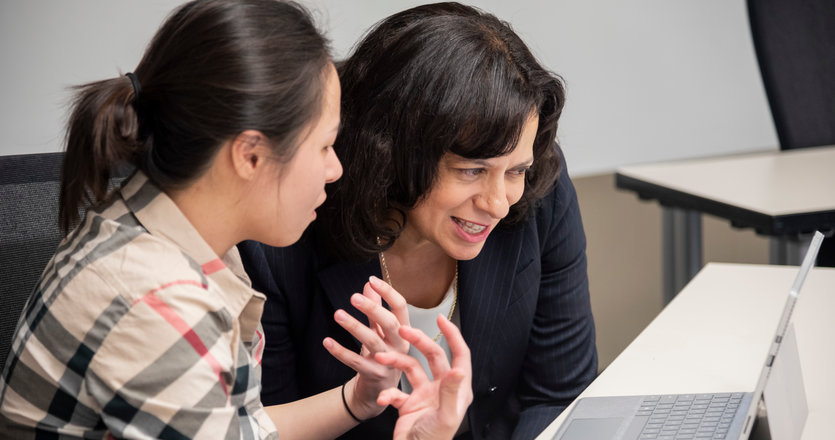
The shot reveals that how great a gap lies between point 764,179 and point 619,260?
89cm

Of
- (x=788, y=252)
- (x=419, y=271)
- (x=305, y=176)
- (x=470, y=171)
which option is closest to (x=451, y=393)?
(x=305, y=176)

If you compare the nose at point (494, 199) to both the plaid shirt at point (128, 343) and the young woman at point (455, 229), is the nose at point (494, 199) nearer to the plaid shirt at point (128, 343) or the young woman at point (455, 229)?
the young woman at point (455, 229)

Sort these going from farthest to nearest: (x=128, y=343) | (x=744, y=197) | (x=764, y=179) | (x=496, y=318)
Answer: (x=764, y=179) → (x=744, y=197) → (x=496, y=318) → (x=128, y=343)

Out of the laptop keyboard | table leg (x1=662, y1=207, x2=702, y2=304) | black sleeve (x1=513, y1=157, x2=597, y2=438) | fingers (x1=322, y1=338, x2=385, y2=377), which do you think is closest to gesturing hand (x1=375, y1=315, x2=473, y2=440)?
fingers (x1=322, y1=338, x2=385, y2=377)

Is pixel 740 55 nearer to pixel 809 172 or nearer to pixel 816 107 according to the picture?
pixel 816 107

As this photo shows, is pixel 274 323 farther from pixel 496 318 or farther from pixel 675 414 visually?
pixel 675 414

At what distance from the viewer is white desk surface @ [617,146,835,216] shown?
6.19ft

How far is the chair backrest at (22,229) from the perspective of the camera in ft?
2.90

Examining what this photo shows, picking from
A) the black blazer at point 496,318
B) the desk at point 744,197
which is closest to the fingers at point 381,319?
the black blazer at point 496,318

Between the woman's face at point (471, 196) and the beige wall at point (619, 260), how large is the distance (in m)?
1.74

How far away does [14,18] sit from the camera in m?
1.86

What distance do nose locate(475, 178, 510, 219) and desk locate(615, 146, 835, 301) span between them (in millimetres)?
941

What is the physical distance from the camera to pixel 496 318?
1.27 metres

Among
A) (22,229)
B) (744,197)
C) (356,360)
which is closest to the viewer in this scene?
(22,229)
